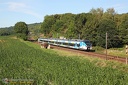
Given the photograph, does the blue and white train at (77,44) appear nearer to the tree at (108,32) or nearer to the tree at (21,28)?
the tree at (108,32)

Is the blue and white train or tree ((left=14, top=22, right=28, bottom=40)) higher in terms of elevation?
tree ((left=14, top=22, right=28, bottom=40))

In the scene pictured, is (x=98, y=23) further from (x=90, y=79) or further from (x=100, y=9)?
(x=90, y=79)

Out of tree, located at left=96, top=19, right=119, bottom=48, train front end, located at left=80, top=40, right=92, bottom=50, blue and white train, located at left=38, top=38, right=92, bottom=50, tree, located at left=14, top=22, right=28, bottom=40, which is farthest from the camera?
tree, located at left=14, top=22, right=28, bottom=40

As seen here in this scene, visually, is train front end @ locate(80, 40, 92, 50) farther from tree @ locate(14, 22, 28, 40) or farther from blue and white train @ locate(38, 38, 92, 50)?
tree @ locate(14, 22, 28, 40)

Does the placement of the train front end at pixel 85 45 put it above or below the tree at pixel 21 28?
below

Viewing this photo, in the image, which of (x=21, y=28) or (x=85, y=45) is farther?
(x=21, y=28)

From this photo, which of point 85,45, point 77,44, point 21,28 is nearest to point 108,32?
point 77,44

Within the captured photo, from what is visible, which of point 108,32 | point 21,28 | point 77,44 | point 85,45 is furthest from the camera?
point 21,28

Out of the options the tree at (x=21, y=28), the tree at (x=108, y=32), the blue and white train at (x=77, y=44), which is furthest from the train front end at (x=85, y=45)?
the tree at (x=21, y=28)

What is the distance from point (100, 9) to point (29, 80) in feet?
301

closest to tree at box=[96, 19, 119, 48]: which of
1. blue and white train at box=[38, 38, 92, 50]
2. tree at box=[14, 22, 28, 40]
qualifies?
blue and white train at box=[38, 38, 92, 50]

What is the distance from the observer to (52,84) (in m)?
20.5

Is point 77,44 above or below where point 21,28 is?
below

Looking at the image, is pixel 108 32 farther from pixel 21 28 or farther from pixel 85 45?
pixel 21 28
